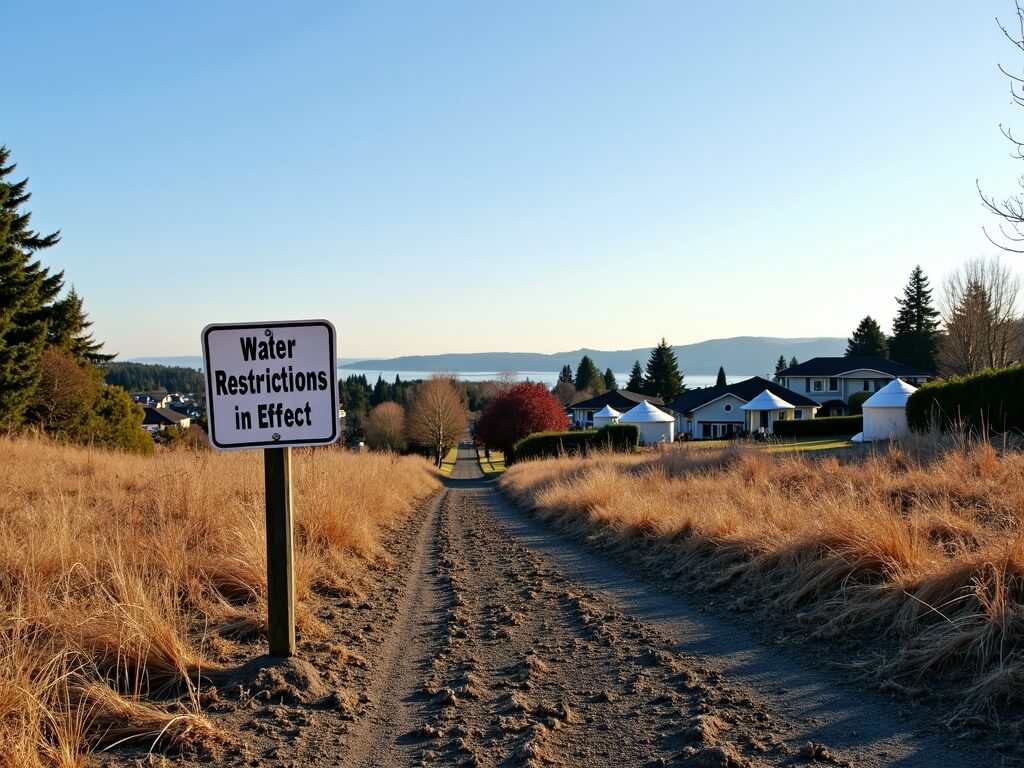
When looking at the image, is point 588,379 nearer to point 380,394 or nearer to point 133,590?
point 380,394

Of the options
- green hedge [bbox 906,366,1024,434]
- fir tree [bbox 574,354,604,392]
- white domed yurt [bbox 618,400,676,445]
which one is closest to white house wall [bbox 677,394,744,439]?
white domed yurt [bbox 618,400,676,445]

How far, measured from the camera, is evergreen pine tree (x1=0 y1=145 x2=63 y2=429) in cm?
3575

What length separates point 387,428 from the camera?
281ft

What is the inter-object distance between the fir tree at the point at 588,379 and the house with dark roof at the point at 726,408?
182 feet

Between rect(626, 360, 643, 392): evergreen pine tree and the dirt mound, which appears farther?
rect(626, 360, 643, 392): evergreen pine tree

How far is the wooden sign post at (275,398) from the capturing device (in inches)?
174

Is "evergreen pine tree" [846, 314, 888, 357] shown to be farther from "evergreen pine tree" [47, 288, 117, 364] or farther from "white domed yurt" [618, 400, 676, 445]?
"evergreen pine tree" [47, 288, 117, 364]

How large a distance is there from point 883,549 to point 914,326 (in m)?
90.5

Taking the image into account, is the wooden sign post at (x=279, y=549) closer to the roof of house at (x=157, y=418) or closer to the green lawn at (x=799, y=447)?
the green lawn at (x=799, y=447)

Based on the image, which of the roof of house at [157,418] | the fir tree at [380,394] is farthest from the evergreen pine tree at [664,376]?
the roof of house at [157,418]

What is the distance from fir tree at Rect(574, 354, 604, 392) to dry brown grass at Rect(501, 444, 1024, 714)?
120 m

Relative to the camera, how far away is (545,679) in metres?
4.65

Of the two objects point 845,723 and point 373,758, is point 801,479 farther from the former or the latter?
point 373,758

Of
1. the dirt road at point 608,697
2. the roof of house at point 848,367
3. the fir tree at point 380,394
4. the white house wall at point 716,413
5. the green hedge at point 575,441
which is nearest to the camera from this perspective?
the dirt road at point 608,697
